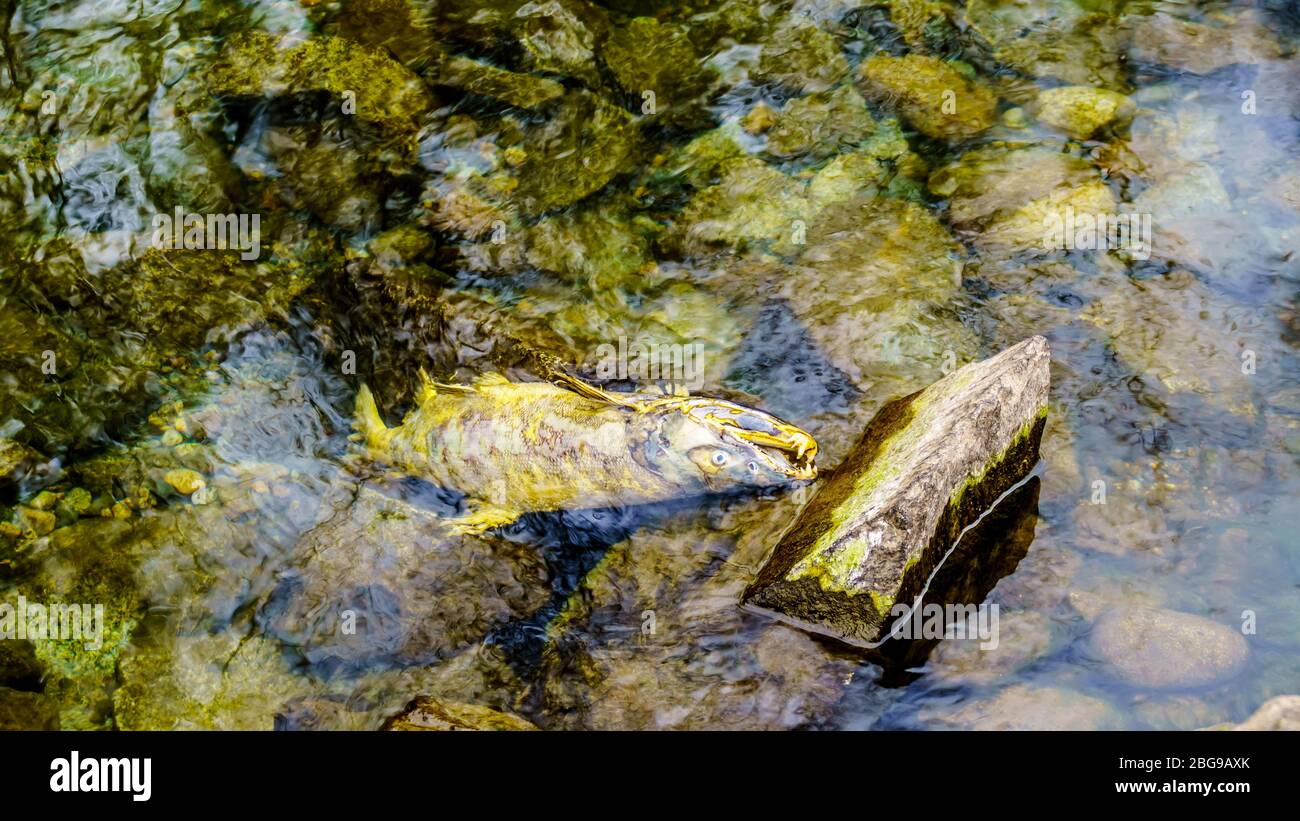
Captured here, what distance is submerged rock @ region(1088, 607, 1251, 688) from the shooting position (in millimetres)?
3936

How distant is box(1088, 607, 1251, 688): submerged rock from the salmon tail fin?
3.70m

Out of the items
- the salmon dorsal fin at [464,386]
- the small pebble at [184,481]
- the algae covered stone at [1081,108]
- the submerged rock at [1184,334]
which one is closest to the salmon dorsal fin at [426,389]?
the salmon dorsal fin at [464,386]

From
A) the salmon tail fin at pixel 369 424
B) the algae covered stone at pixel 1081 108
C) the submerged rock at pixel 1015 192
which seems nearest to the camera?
the salmon tail fin at pixel 369 424

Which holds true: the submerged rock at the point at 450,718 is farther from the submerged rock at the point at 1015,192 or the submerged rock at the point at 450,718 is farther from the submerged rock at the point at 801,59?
the submerged rock at the point at 801,59

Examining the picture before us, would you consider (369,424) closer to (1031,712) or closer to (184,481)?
(184,481)

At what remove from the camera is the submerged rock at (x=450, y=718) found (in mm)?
3939

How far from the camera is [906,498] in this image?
4.05m

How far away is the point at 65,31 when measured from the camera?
6.91 meters

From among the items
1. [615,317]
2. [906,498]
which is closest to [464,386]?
[615,317]

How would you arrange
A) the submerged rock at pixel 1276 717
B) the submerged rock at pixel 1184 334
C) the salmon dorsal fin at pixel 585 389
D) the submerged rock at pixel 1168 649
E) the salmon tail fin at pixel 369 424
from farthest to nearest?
the salmon tail fin at pixel 369 424, the submerged rock at pixel 1184 334, the salmon dorsal fin at pixel 585 389, the submerged rock at pixel 1168 649, the submerged rock at pixel 1276 717

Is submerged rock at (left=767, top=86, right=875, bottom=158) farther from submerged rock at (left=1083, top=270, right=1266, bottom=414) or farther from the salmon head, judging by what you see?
the salmon head

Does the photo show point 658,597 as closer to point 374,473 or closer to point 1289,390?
point 374,473

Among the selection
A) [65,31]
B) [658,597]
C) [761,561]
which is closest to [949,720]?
[761,561]

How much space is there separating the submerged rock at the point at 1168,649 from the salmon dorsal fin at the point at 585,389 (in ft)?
7.95
